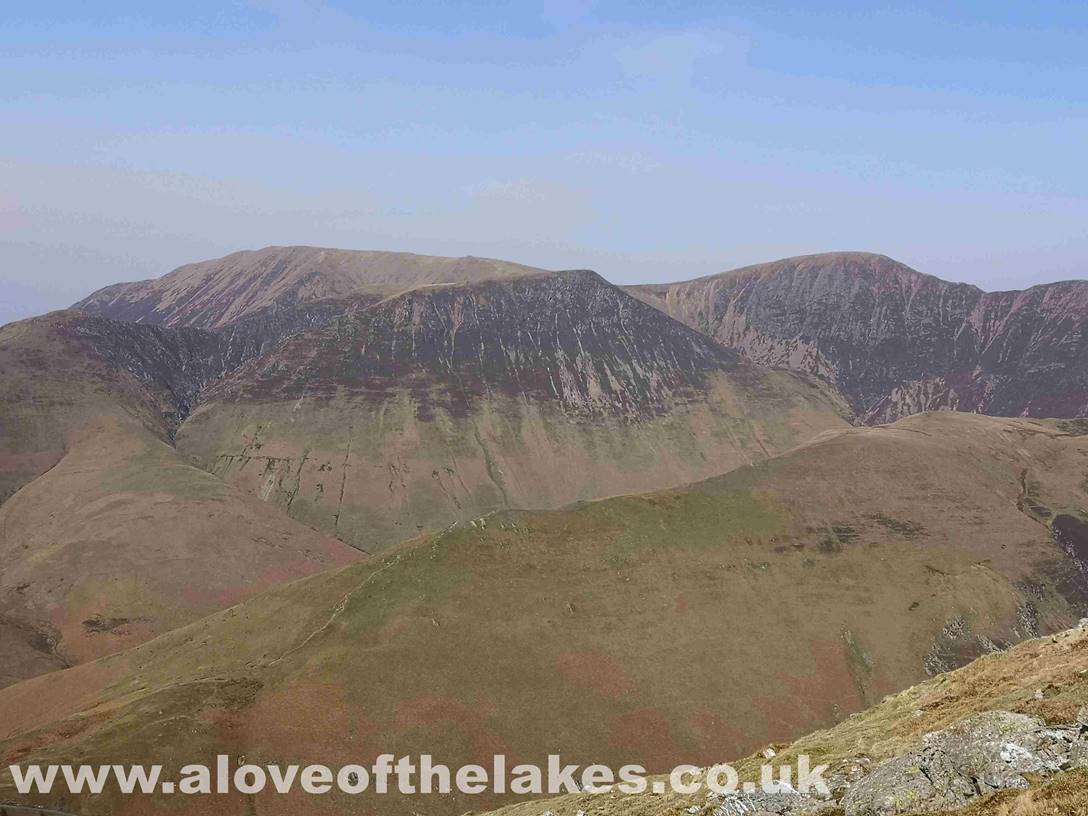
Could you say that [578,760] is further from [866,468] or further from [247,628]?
Answer: [866,468]

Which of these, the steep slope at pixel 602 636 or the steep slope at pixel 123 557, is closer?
the steep slope at pixel 602 636

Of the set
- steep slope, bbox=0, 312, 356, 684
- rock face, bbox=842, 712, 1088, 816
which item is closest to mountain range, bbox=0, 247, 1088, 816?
steep slope, bbox=0, 312, 356, 684

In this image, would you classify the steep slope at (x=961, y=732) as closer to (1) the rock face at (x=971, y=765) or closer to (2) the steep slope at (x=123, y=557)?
(1) the rock face at (x=971, y=765)

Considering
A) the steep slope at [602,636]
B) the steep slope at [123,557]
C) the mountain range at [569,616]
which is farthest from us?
the steep slope at [123,557]

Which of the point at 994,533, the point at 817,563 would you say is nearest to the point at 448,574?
the point at 817,563

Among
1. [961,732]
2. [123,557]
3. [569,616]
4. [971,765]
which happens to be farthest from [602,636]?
[123,557]

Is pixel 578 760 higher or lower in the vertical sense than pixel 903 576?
lower

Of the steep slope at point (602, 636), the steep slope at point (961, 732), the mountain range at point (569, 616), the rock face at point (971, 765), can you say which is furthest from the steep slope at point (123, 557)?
the rock face at point (971, 765)

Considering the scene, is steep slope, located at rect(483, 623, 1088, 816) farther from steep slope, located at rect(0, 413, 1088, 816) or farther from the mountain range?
the mountain range
